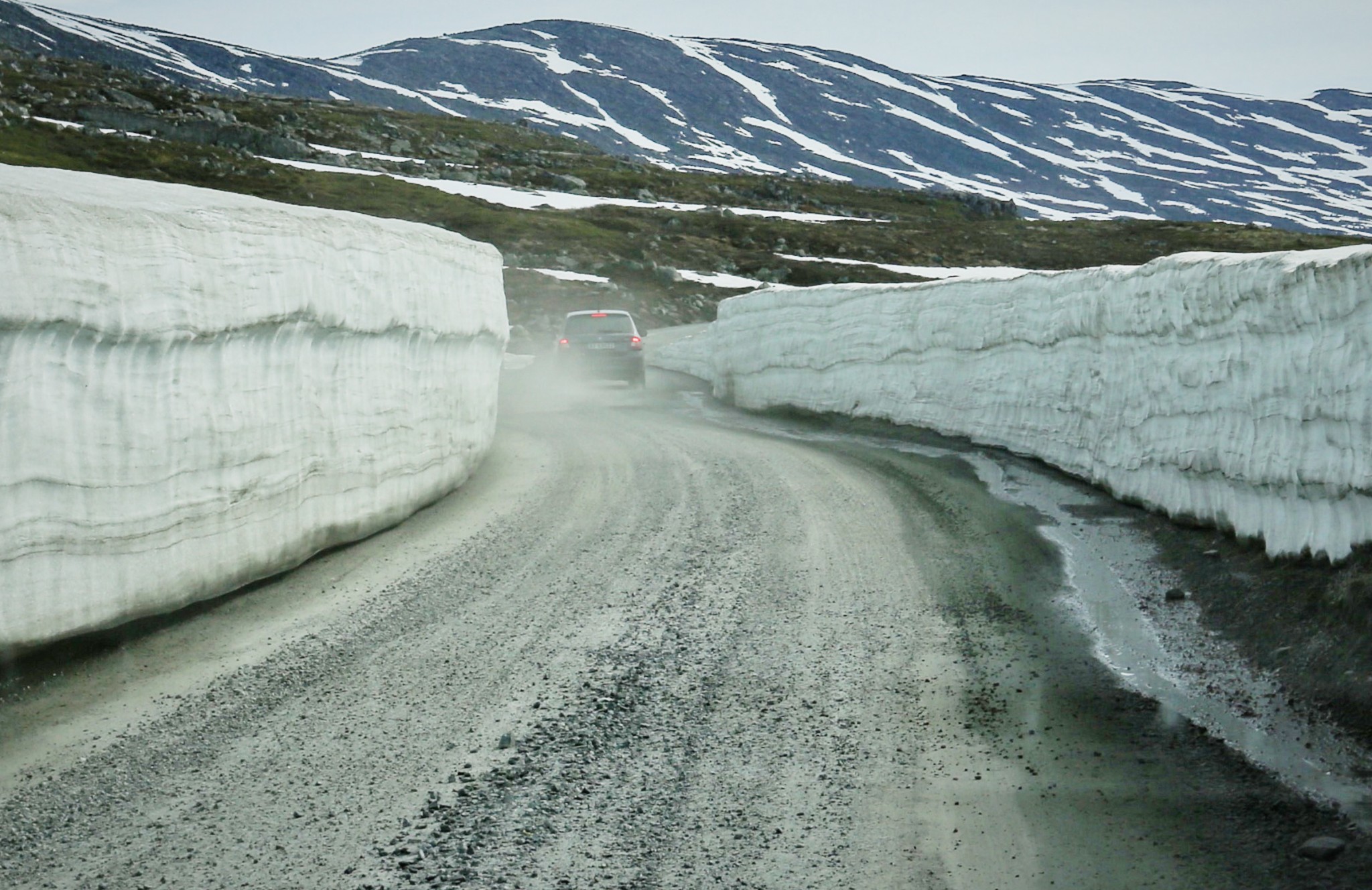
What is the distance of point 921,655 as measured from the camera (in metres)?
5.37

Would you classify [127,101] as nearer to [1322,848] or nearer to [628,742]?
[628,742]

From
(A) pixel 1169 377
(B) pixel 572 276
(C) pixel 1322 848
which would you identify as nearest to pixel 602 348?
(A) pixel 1169 377

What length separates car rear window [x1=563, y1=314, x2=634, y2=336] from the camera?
76.9 feet

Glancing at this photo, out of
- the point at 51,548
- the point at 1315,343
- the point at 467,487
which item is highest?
the point at 1315,343

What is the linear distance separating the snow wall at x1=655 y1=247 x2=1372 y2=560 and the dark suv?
7.66 m

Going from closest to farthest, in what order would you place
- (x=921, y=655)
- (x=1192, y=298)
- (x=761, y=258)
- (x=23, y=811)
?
(x=23, y=811) < (x=921, y=655) < (x=1192, y=298) < (x=761, y=258)

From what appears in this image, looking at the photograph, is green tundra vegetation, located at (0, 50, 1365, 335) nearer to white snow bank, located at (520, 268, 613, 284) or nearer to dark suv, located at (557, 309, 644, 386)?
white snow bank, located at (520, 268, 613, 284)

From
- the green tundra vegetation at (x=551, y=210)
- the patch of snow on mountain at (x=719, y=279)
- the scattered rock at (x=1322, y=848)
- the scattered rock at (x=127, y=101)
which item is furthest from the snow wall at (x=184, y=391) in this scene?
the scattered rock at (x=127, y=101)

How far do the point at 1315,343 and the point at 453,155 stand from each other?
403 feet

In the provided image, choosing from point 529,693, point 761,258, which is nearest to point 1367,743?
point 529,693

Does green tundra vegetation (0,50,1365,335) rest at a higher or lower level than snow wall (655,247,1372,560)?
higher

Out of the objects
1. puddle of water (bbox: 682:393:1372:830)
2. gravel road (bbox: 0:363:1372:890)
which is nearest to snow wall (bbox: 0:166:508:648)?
Answer: gravel road (bbox: 0:363:1372:890)

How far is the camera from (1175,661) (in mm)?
5289

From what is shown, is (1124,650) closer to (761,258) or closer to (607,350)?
(607,350)
